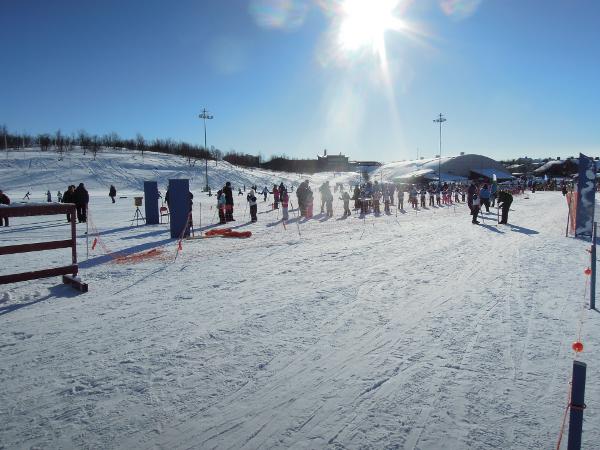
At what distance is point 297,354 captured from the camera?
13.1 feet

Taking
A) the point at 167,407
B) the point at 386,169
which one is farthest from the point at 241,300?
the point at 386,169

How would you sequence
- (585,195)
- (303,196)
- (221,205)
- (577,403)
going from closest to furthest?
(577,403), (585,195), (221,205), (303,196)

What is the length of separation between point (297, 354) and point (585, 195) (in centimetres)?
1161

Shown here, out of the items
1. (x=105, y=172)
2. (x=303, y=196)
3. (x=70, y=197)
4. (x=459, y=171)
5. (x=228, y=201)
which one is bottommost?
(x=228, y=201)

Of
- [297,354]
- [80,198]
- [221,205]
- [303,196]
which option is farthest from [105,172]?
[297,354]

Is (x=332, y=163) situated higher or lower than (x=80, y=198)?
higher

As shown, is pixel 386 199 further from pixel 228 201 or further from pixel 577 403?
pixel 577 403

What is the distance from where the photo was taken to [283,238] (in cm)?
1209

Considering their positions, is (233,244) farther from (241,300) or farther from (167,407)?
(167,407)

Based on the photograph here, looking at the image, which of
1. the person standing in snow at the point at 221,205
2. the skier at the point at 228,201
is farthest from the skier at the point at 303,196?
the person standing in snow at the point at 221,205

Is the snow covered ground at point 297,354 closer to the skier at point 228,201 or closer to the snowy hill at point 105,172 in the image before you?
the skier at point 228,201

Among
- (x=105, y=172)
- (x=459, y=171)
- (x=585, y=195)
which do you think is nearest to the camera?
(x=585, y=195)

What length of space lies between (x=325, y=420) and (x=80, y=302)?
4346mm

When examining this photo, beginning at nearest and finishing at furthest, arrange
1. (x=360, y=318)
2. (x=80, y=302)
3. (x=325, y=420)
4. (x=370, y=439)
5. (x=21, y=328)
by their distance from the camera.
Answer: (x=370, y=439), (x=325, y=420), (x=21, y=328), (x=360, y=318), (x=80, y=302)
